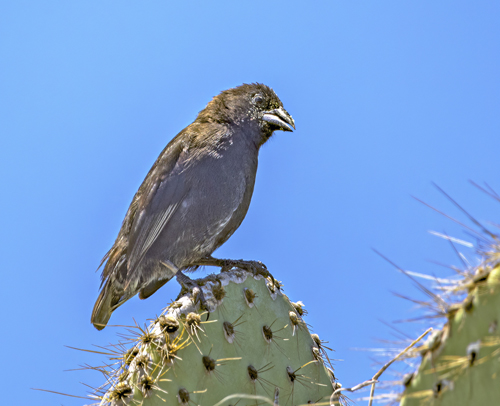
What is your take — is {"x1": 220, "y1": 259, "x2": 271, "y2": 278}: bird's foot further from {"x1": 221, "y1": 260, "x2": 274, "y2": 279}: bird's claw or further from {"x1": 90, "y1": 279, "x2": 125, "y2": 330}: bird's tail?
{"x1": 90, "y1": 279, "x2": 125, "y2": 330}: bird's tail

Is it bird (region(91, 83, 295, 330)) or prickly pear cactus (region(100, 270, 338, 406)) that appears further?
bird (region(91, 83, 295, 330))

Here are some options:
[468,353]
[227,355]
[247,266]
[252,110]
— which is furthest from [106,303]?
[468,353]

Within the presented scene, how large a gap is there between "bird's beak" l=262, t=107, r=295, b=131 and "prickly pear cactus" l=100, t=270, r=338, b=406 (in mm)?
1067

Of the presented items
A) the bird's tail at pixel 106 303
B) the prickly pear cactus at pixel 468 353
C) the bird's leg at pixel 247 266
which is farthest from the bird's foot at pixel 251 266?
the prickly pear cactus at pixel 468 353

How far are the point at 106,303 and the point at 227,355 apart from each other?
1129 millimetres

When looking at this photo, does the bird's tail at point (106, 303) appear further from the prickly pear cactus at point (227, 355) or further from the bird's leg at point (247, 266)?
the prickly pear cactus at point (227, 355)

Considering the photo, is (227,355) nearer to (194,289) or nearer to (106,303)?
(194,289)

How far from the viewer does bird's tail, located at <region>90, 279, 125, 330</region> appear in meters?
2.75

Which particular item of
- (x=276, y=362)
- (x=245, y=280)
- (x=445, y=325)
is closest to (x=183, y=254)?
(x=245, y=280)

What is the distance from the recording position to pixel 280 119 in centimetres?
297

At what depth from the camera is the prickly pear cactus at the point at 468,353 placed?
43.4 inches

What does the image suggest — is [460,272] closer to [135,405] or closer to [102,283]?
[135,405]

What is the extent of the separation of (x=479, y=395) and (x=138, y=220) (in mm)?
1900

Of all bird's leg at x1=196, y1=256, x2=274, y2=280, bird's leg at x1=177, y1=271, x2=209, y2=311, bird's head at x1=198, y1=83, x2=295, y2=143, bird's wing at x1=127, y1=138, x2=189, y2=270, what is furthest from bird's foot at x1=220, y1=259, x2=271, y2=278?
bird's head at x1=198, y1=83, x2=295, y2=143
